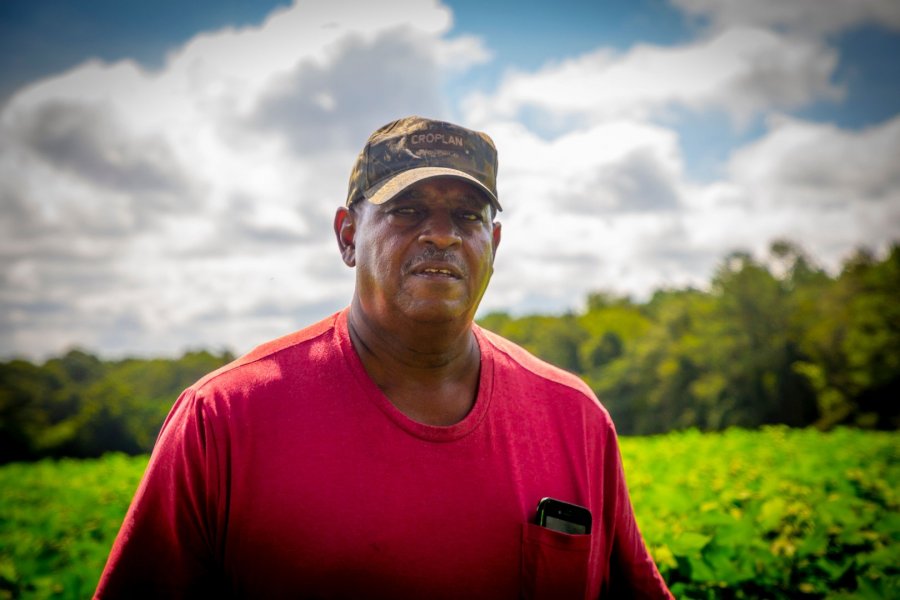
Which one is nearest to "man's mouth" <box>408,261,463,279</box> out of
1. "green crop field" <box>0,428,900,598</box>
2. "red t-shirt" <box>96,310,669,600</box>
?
"red t-shirt" <box>96,310,669,600</box>

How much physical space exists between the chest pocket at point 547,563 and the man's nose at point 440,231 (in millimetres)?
1096

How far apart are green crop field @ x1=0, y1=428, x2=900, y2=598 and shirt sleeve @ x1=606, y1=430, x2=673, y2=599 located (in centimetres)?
27

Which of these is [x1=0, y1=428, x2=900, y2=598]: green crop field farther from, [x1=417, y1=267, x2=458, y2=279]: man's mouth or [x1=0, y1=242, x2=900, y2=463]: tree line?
[x1=0, y1=242, x2=900, y2=463]: tree line

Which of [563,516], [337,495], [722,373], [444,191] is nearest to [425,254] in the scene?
[444,191]

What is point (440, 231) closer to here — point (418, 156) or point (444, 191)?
point (444, 191)

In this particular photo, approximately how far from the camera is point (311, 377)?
7.18 ft

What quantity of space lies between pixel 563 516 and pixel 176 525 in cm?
134

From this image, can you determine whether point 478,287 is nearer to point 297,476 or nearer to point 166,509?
point 297,476

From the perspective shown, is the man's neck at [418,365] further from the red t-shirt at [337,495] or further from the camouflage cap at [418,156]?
the camouflage cap at [418,156]

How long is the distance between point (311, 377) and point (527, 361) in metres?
0.97

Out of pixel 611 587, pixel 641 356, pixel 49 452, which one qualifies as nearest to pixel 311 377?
pixel 611 587

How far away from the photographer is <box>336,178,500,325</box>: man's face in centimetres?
228

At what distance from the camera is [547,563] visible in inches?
84.0

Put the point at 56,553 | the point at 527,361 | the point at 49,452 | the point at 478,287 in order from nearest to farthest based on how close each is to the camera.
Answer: the point at 478,287, the point at 527,361, the point at 56,553, the point at 49,452
